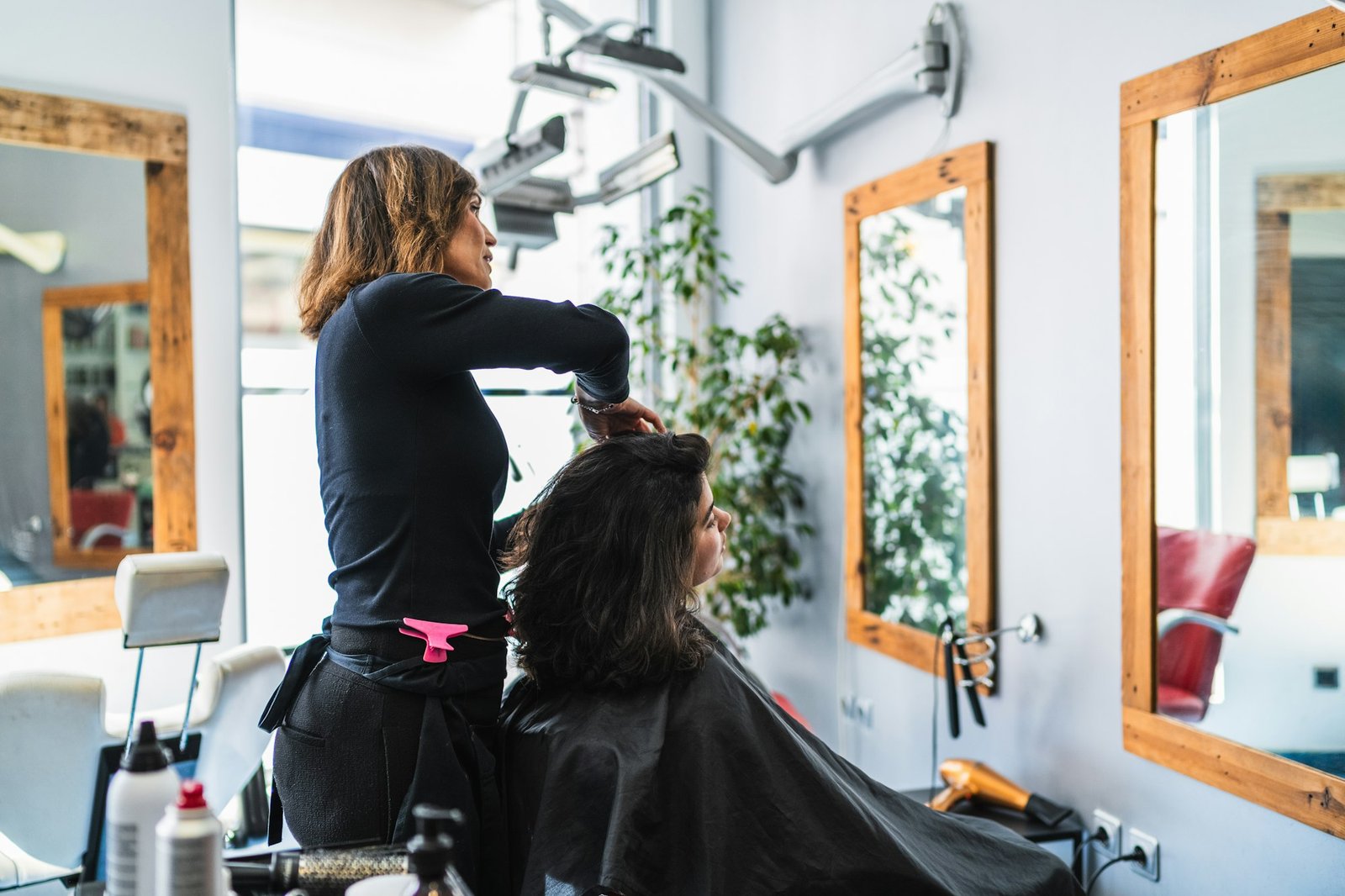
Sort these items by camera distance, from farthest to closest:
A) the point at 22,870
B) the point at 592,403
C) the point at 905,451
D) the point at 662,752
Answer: the point at 905,451 < the point at 22,870 < the point at 592,403 < the point at 662,752

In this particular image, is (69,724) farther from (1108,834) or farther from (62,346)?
(1108,834)

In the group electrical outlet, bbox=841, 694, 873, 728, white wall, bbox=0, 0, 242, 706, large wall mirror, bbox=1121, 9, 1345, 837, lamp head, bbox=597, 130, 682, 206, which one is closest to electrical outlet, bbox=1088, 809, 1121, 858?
large wall mirror, bbox=1121, 9, 1345, 837

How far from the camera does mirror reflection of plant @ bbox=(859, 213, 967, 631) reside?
2.74 m

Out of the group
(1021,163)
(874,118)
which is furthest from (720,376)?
(1021,163)

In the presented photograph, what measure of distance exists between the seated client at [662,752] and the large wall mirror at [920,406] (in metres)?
1.20

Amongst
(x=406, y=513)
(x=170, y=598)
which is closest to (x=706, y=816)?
(x=406, y=513)

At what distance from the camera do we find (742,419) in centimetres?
347

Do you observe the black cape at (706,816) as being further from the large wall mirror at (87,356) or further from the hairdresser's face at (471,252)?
the large wall mirror at (87,356)

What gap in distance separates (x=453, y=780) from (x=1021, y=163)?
76.4 inches

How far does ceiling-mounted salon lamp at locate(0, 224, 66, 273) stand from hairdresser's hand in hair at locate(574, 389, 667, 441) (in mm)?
2142

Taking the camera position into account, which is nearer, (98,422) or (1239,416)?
(1239,416)

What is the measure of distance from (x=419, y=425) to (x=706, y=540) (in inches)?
19.0

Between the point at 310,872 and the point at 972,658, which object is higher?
the point at 310,872

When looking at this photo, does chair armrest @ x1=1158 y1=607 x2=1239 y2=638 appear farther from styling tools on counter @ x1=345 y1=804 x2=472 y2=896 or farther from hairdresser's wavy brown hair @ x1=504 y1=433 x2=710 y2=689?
styling tools on counter @ x1=345 y1=804 x2=472 y2=896
